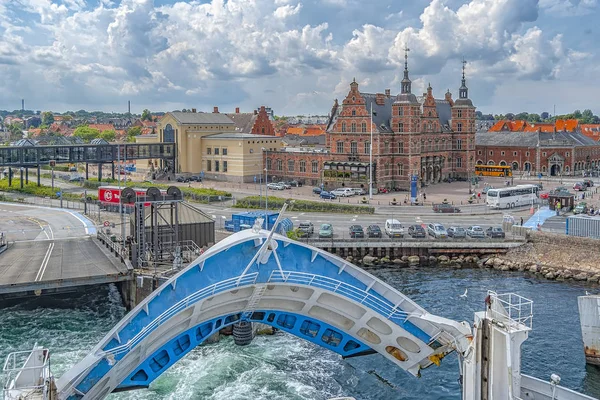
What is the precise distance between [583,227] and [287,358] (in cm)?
3070

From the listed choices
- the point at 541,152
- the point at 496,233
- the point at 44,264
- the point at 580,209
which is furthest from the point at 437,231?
the point at 541,152

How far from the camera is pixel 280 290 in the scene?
22.4 meters

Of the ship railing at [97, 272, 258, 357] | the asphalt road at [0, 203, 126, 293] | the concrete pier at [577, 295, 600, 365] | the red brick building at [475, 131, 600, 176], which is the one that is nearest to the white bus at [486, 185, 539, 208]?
the red brick building at [475, 131, 600, 176]

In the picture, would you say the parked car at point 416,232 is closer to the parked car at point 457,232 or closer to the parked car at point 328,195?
the parked car at point 457,232

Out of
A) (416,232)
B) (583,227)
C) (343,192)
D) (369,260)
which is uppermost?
(343,192)

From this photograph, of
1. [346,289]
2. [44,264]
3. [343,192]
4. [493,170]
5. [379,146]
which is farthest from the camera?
[493,170]

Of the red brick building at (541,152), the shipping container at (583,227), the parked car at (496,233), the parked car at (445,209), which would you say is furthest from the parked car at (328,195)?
the red brick building at (541,152)

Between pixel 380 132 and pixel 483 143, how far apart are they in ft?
119

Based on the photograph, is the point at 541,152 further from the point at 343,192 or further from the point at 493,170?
the point at 343,192

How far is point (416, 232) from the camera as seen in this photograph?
56062 mm

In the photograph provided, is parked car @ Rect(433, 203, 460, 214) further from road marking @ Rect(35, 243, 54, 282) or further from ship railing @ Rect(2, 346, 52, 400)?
ship railing @ Rect(2, 346, 52, 400)

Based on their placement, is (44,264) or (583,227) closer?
(44,264)

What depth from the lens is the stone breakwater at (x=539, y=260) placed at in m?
49.0

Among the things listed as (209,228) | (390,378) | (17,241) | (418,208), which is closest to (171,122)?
(418,208)
